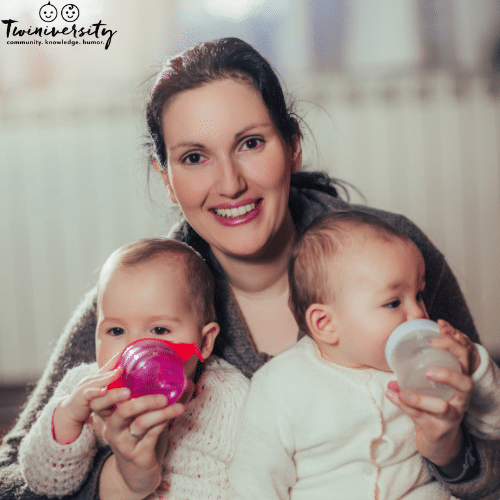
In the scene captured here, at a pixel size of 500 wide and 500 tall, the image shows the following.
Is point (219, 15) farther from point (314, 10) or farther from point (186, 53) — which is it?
point (186, 53)

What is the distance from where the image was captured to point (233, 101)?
0.99m

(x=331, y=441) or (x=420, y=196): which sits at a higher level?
(x=420, y=196)

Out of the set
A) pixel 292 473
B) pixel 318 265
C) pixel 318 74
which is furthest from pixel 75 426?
pixel 318 74

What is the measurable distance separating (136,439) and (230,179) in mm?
467

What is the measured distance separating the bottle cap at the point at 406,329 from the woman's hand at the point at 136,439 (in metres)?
0.30

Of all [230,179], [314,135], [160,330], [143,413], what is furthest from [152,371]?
[314,135]

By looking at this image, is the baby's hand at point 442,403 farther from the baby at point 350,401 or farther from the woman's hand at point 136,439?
the woman's hand at point 136,439

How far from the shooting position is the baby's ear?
0.88 meters

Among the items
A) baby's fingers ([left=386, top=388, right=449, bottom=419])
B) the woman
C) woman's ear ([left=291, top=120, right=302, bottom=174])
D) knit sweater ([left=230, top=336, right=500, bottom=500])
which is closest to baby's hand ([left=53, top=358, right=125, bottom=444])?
the woman

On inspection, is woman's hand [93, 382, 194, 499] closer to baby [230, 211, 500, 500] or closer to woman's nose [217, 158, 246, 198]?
baby [230, 211, 500, 500]

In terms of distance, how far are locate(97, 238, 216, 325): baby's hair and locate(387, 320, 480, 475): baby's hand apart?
354 millimetres

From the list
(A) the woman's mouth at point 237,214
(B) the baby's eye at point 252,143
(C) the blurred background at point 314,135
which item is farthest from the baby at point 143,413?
(C) the blurred background at point 314,135

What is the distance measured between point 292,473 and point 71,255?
1.76 m

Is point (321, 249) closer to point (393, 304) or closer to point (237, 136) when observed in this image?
point (393, 304)
